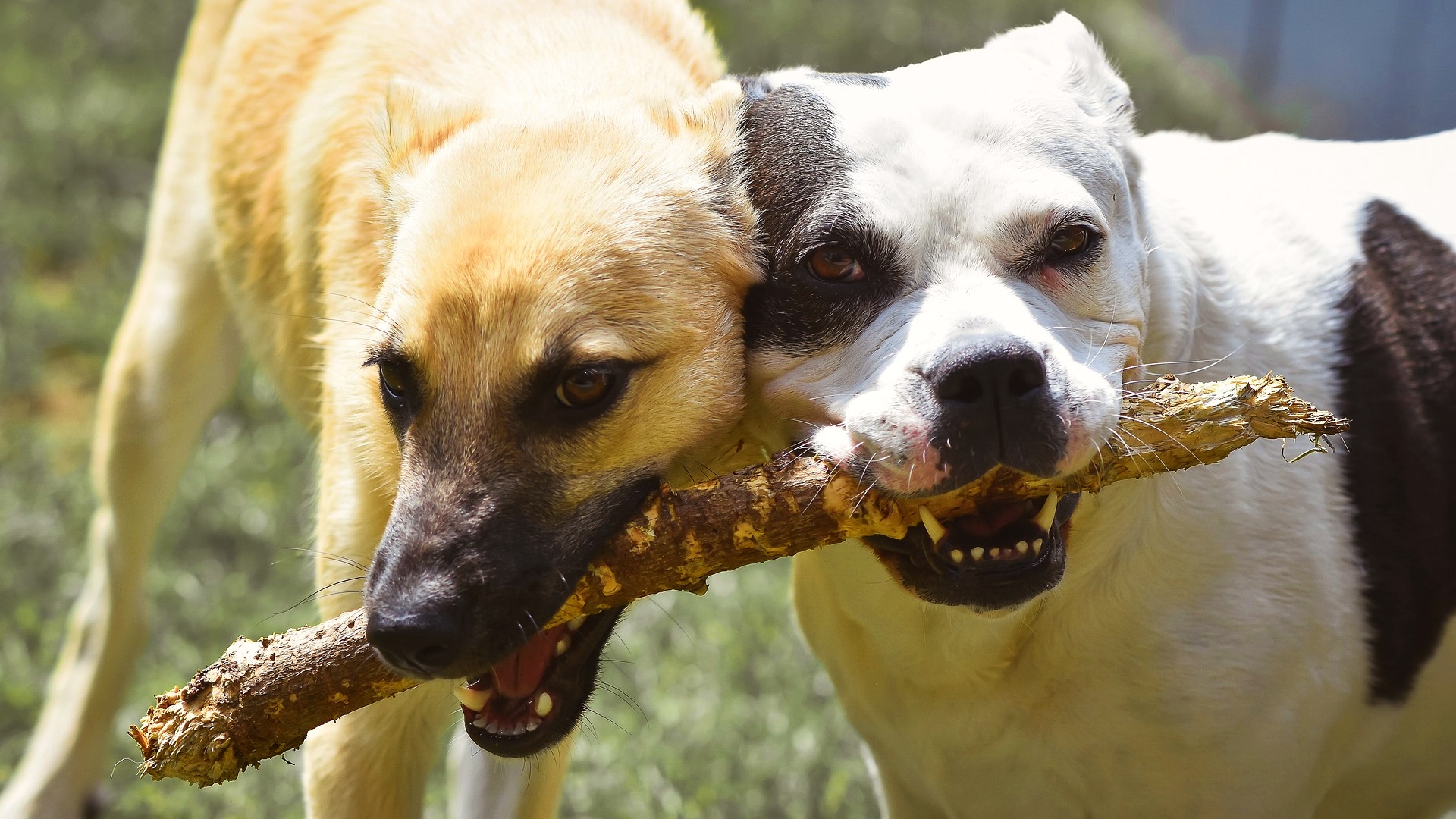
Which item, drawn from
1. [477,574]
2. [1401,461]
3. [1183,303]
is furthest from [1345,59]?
[477,574]

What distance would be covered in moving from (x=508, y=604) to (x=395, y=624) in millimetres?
204

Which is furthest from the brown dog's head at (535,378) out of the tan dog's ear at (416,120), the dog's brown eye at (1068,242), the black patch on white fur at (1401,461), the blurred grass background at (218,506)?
the black patch on white fur at (1401,461)

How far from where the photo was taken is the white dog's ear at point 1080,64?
308cm

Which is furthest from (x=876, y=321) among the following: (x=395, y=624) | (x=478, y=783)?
(x=478, y=783)

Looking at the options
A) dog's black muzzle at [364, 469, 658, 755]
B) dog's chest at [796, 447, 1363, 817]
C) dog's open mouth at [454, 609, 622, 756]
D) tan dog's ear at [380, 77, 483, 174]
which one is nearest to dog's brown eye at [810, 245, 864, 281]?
dog's black muzzle at [364, 469, 658, 755]

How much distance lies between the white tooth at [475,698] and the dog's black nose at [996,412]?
→ 1048 mm

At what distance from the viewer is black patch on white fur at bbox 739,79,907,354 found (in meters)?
2.70

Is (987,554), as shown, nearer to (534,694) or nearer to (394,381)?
(534,694)

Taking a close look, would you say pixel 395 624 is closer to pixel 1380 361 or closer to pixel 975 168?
pixel 975 168

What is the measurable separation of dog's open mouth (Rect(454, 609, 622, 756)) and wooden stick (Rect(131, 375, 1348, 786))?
175mm

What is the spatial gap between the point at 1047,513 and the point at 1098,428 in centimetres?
22

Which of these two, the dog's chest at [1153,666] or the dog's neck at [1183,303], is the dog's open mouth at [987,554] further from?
the dog's neck at [1183,303]

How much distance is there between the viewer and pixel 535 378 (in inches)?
101

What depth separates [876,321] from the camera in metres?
2.69
